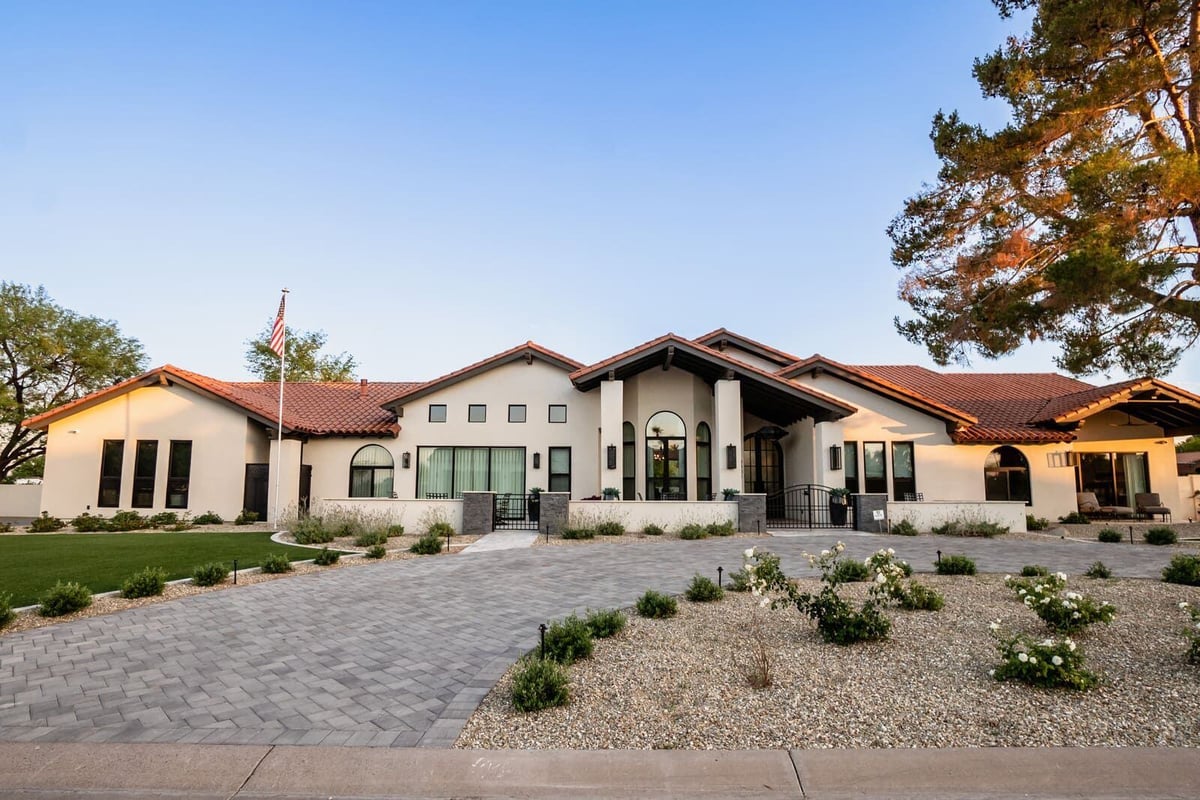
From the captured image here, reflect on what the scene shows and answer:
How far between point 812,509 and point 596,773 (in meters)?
15.8

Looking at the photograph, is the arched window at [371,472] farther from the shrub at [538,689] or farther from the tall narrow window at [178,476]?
the shrub at [538,689]

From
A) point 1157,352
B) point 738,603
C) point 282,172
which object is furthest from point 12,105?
point 1157,352

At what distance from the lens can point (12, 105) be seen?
12758 mm

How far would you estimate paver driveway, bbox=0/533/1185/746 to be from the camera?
431 centimetres

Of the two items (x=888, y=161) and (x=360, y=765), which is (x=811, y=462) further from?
(x=360, y=765)

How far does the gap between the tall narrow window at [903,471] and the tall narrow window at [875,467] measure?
31cm

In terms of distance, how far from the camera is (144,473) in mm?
19797

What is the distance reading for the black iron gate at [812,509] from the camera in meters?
17.5

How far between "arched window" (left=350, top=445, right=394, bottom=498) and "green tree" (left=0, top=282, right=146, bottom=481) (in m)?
18.8

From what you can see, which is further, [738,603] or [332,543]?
[332,543]

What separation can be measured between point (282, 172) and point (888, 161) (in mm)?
14956

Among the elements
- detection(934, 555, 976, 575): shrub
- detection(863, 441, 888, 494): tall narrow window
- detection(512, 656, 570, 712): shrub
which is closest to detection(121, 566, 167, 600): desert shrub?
detection(512, 656, 570, 712): shrub

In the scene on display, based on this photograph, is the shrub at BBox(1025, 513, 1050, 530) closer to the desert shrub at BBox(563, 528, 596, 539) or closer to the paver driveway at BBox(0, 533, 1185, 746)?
the paver driveway at BBox(0, 533, 1185, 746)

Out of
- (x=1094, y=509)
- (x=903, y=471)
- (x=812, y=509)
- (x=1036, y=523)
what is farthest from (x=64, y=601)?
Answer: (x=1094, y=509)
